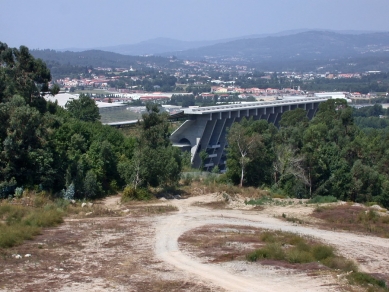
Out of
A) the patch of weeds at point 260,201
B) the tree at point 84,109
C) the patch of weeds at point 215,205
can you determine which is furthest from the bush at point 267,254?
the tree at point 84,109

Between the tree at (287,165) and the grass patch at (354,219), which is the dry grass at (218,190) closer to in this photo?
the tree at (287,165)

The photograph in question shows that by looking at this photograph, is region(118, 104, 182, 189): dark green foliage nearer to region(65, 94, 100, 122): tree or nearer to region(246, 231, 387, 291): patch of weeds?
region(246, 231, 387, 291): patch of weeds

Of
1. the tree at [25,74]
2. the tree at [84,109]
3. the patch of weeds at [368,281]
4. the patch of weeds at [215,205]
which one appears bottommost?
the patch of weeds at [215,205]

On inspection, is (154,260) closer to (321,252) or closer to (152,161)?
(321,252)

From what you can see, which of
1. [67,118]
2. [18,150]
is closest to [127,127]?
[67,118]

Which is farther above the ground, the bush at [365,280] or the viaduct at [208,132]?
the bush at [365,280]
